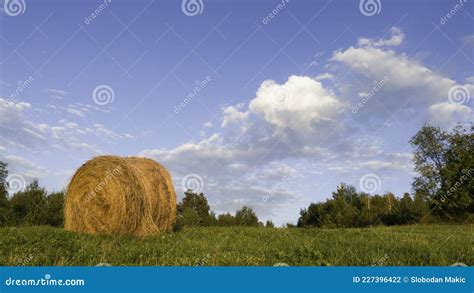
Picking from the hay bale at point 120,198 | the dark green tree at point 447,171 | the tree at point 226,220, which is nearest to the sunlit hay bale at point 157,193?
the hay bale at point 120,198

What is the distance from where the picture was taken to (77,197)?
13.7m

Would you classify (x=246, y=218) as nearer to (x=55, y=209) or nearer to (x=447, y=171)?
(x=55, y=209)

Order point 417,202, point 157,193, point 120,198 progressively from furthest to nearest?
point 417,202, point 157,193, point 120,198

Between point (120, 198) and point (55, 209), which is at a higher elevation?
point (55, 209)

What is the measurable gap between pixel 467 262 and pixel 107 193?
976 cm

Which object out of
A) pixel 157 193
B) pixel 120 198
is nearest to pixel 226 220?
pixel 157 193

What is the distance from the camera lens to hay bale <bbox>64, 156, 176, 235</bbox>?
12.4m

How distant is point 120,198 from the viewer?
12539mm

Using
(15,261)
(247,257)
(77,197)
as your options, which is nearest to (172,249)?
(247,257)

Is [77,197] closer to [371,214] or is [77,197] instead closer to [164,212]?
[164,212]

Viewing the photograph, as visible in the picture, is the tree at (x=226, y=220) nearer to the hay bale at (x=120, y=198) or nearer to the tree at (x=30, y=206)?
the tree at (x=30, y=206)

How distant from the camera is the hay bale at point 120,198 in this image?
40.8 ft

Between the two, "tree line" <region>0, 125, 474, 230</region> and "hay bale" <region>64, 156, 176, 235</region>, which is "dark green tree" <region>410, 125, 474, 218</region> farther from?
"hay bale" <region>64, 156, 176, 235</region>

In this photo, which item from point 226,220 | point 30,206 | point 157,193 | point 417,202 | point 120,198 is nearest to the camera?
point 120,198
